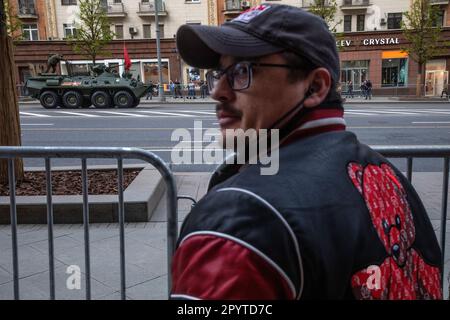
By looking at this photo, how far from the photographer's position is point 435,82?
3409cm

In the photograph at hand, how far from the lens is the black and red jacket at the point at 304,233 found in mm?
914

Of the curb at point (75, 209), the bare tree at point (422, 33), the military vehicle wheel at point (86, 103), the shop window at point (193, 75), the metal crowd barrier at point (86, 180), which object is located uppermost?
the bare tree at point (422, 33)

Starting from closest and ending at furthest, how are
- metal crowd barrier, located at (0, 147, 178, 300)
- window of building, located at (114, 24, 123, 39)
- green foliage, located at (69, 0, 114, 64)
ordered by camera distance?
metal crowd barrier, located at (0, 147, 178, 300)
green foliage, located at (69, 0, 114, 64)
window of building, located at (114, 24, 123, 39)

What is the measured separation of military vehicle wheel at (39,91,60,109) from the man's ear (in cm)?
2415

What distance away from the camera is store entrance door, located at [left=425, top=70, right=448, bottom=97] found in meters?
33.3

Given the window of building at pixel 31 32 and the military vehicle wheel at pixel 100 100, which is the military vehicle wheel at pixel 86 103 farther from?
the window of building at pixel 31 32

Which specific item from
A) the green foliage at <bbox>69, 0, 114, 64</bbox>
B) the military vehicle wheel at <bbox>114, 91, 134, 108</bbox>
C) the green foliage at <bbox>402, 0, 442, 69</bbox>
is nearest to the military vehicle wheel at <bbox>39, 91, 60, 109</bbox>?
the military vehicle wheel at <bbox>114, 91, 134, 108</bbox>

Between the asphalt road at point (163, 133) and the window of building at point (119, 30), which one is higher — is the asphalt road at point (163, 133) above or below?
below

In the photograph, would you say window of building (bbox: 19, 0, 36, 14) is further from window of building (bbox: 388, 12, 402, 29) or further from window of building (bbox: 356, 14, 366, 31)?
window of building (bbox: 388, 12, 402, 29)

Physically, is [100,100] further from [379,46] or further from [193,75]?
[379,46]

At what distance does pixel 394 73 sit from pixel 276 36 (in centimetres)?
3770

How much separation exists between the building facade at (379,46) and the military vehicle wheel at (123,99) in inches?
634

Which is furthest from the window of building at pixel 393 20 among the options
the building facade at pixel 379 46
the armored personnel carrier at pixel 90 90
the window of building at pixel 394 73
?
the armored personnel carrier at pixel 90 90
